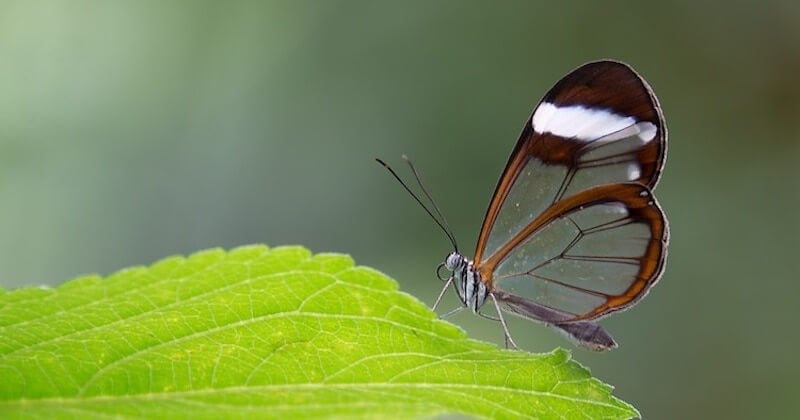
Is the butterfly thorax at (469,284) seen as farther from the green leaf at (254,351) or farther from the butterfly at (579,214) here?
the green leaf at (254,351)

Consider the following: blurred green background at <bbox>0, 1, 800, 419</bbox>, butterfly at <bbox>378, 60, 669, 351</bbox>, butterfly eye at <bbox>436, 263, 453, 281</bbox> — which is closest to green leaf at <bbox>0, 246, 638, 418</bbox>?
butterfly at <bbox>378, 60, 669, 351</bbox>

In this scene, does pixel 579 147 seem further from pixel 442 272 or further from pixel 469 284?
pixel 442 272

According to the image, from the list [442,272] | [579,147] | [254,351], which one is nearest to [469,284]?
[579,147]

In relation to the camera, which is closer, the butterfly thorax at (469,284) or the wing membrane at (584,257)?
the wing membrane at (584,257)

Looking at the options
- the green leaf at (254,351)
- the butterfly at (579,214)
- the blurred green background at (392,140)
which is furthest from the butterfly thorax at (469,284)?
the blurred green background at (392,140)

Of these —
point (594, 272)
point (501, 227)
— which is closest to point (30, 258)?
point (501, 227)

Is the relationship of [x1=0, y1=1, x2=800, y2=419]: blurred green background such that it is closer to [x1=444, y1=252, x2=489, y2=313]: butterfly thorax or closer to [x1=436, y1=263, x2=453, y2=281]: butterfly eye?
[x1=436, y1=263, x2=453, y2=281]: butterfly eye
